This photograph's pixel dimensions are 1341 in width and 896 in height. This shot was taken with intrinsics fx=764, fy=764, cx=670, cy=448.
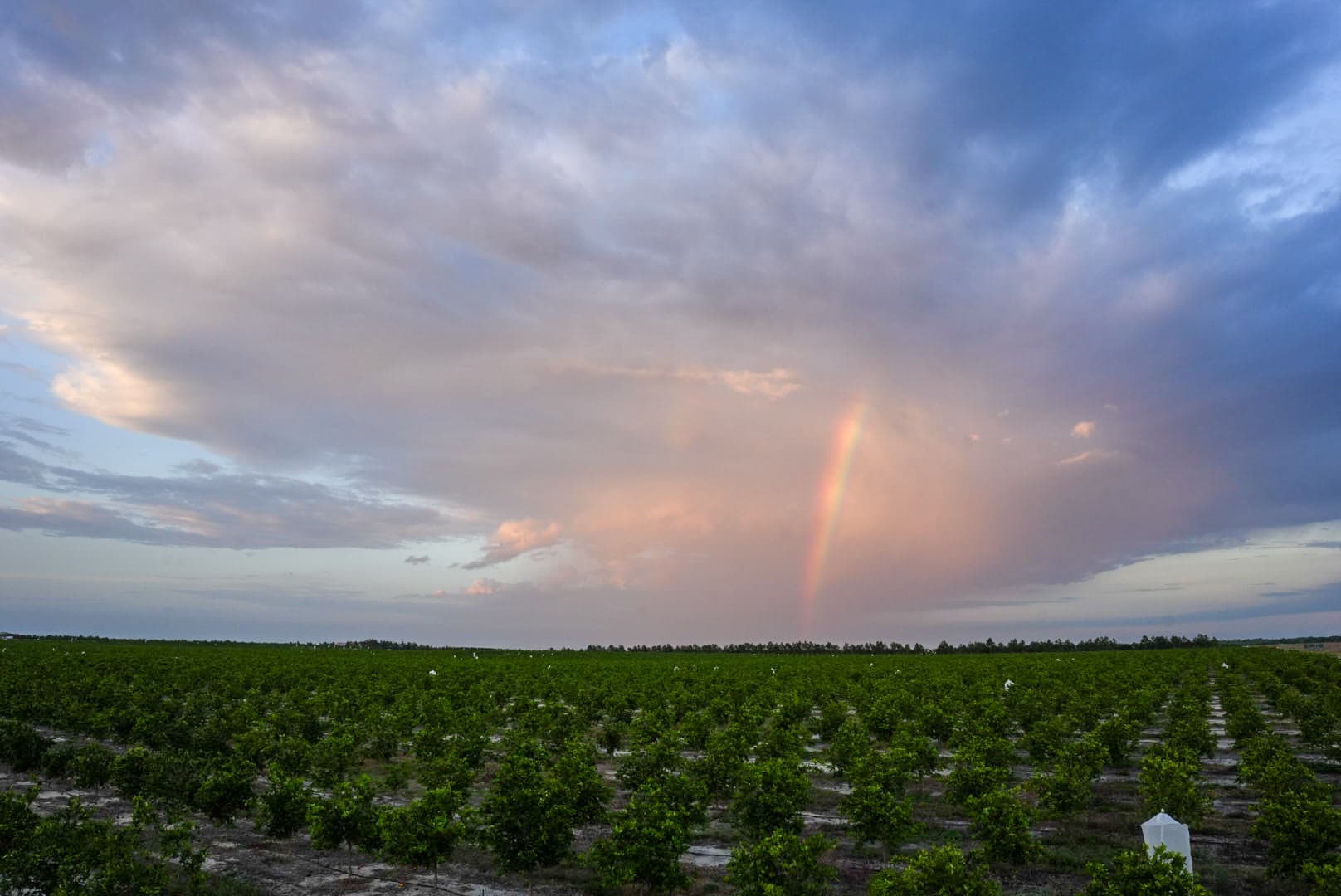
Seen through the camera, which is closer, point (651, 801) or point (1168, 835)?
point (1168, 835)

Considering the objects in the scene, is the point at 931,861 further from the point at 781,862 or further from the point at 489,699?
the point at 489,699

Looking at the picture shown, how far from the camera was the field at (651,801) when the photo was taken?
14.8 m

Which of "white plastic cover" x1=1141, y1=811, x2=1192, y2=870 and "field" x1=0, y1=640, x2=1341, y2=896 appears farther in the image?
"field" x1=0, y1=640, x2=1341, y2=896

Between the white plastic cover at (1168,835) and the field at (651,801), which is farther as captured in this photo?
the field at (651,801)

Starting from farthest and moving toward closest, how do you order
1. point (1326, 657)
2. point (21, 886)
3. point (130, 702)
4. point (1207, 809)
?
point (1326, 657), point (130, 702), point (1207, 809), point (21, 886)

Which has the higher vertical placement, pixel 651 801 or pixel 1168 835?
pixel 1168 835

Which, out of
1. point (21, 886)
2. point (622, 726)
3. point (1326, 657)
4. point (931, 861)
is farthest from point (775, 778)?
point (1326, 657)

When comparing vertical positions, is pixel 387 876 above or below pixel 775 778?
below

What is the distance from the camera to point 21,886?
43.5ft

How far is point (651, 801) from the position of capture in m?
16.5

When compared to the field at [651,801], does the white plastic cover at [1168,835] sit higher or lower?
higher

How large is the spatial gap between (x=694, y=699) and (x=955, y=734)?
1719 cm

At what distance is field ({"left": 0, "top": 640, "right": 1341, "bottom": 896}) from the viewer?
48.6 feet

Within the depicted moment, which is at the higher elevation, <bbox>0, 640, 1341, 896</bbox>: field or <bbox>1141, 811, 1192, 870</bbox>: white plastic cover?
<bbox>1141, 811, 1192, 870</bbox>: white plastic cover
